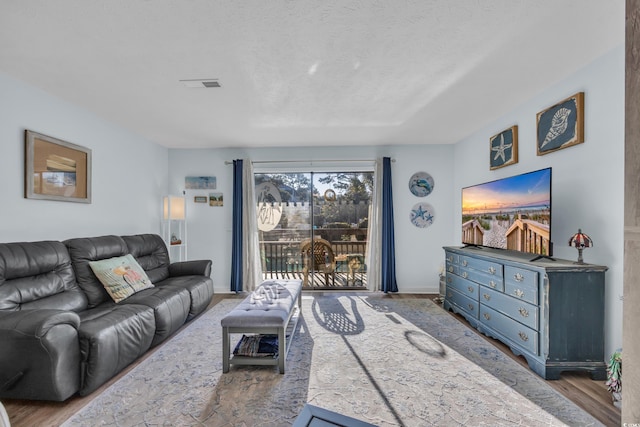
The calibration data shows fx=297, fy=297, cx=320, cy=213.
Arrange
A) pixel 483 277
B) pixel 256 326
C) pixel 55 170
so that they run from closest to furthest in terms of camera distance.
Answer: pixel 256 326 → pixel 55 170 → pixel 483 277

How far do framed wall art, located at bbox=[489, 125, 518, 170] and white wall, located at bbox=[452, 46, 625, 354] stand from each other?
326mm

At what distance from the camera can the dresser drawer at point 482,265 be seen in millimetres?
2822

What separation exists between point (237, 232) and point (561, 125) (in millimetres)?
4295

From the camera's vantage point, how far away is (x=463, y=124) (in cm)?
385

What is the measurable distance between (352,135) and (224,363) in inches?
129

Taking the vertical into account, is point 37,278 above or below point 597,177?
below

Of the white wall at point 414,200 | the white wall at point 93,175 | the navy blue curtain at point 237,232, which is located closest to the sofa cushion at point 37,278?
the white wall at point 93,175

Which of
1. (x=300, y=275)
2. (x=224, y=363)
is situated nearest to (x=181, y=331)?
(x=224, y=363)

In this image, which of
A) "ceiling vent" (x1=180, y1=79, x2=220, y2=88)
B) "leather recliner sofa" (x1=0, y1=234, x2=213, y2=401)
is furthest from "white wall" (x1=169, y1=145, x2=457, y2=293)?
"ceiling vent" (x1=180, y1=79, x2=220, y2=88)

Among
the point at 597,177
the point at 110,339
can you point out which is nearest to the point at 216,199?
the point at 110,339

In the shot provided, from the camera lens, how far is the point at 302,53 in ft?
7.11

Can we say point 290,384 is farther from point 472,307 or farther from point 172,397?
point 472,307

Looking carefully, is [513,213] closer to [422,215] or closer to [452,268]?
[452,268]

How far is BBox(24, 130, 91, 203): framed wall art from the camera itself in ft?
8.79
